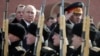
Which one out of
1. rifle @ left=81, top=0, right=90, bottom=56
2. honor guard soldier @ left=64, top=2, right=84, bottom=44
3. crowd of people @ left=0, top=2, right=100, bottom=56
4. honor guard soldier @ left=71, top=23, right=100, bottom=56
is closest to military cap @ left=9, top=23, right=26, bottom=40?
crowd of people @ left=0, top=2, right=100, bottom=56

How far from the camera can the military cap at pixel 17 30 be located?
596 cm

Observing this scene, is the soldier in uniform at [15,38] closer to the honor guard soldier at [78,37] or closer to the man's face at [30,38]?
the man's face at [30,38]

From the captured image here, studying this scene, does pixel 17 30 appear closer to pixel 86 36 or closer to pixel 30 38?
pixel 30 38

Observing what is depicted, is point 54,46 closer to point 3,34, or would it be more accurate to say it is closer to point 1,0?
point 3,34

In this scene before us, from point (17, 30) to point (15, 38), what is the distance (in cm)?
10

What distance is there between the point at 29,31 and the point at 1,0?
6.00 m

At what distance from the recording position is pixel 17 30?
19.6 ft

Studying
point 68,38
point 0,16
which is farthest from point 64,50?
point 0,16

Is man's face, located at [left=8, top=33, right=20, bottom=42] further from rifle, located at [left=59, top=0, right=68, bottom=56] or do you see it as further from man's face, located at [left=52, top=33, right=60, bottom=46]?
rifle, located at [left=59, top=0, right=68, bottom=56]

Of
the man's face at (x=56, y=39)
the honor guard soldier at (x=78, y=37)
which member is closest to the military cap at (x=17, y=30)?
the man's face at (x=56, y=39)

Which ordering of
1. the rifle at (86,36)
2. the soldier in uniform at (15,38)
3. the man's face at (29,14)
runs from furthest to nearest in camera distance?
the man's face at (29,14) < the soldier in uniform at (15,38) < the rifle at (86,36)

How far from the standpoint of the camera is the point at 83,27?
5406mm

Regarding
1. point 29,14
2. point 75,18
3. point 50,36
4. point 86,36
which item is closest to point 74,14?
point 75,18

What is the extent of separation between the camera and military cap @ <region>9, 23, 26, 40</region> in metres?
5.96
